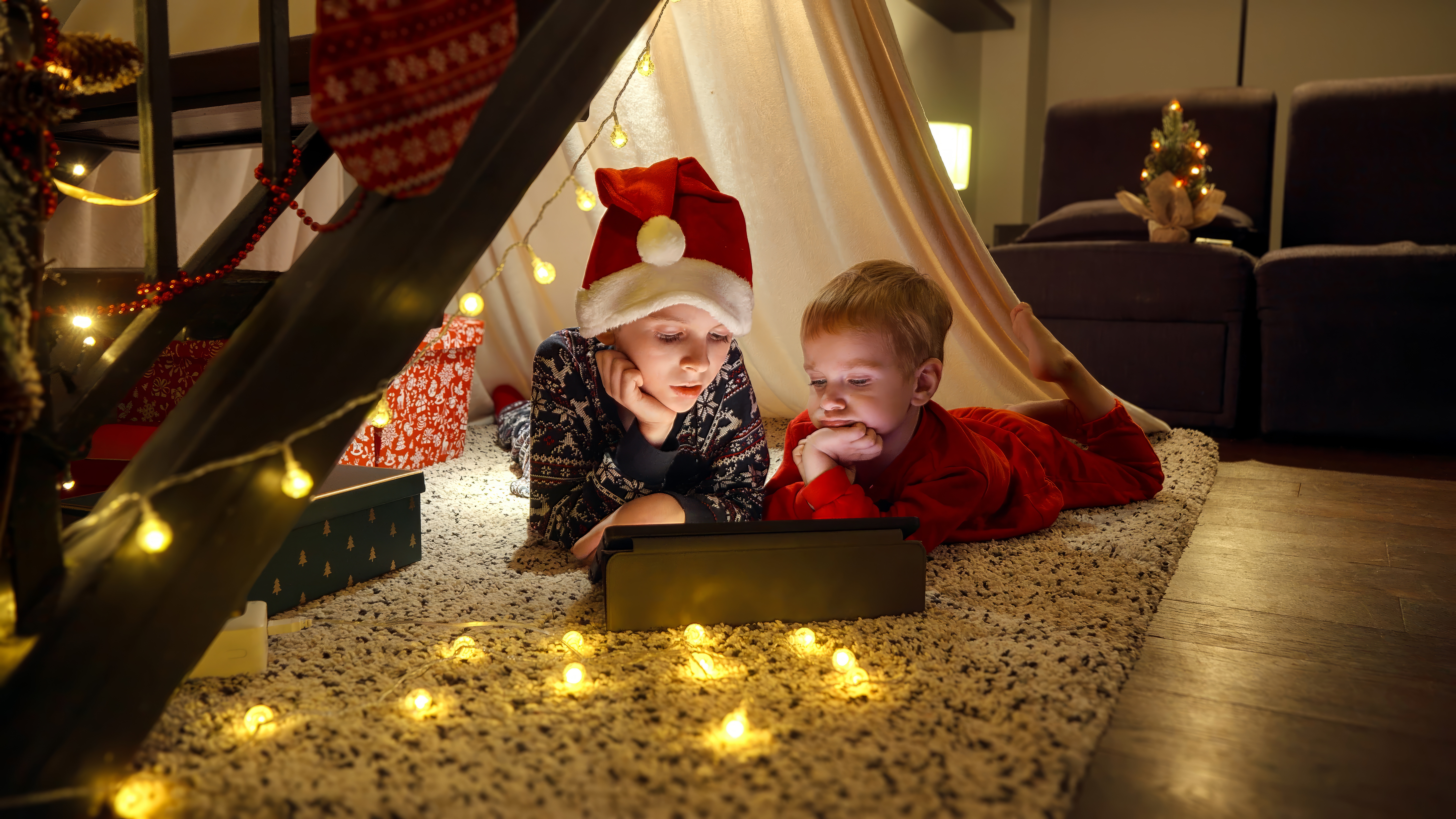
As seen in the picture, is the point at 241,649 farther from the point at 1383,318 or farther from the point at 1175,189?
the point at 1175,189

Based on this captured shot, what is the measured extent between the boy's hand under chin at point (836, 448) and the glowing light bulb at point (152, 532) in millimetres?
751

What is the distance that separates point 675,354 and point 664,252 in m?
0.12

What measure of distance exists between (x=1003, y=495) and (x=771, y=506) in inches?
13.0

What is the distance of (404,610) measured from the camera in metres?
0.96

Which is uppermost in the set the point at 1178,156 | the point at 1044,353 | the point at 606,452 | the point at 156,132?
the point at 1178,156

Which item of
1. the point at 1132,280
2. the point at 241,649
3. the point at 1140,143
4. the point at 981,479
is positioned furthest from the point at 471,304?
the point at 1140,143

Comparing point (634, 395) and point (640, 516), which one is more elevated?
point (634, 395)

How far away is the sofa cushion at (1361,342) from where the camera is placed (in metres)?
2.08

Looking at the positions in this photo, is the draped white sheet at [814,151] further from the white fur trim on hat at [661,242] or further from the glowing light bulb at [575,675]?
the glowing light bulb at [575,675]

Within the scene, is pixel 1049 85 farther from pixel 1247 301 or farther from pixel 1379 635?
pixel 1379 635

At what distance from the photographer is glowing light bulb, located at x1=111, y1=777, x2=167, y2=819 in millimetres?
582

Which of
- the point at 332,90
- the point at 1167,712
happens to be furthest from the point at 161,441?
the point at 1167,712

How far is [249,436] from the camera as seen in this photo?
611mm

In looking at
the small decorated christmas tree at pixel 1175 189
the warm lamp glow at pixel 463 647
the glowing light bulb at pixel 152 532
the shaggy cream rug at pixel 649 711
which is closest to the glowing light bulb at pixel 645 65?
the shaggy cream rug at pixel 649 711
